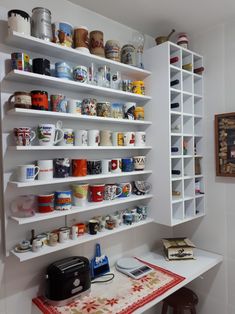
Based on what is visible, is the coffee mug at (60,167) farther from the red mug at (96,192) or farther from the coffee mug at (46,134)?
the red mug at (96,192)

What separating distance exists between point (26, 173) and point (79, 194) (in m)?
0.32

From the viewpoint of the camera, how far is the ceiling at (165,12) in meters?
1.47

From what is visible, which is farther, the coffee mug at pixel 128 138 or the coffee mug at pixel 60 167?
the coffee mug at pixel 128 138

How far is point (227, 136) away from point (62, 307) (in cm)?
146

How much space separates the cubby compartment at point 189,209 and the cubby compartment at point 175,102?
68 cm

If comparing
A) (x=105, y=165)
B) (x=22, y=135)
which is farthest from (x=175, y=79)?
(x=22, y=135)

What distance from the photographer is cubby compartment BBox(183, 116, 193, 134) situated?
180cm

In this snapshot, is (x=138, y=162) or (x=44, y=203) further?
(x=138, y=162)

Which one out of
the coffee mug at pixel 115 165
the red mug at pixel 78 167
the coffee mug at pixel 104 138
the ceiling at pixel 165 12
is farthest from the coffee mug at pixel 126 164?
the ceiling at pixel 165 12

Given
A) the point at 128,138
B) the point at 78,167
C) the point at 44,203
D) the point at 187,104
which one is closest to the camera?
the point at 44,203

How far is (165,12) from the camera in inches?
61.8

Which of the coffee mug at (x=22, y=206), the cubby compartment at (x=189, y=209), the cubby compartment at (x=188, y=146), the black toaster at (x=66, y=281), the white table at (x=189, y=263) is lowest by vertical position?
the white table at (x=189, y=263)

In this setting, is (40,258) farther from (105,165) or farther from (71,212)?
(105,165)

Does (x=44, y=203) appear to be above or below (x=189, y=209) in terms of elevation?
above
